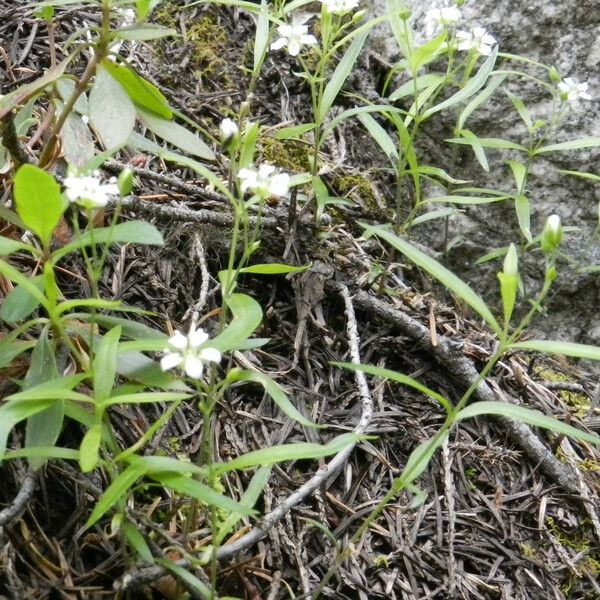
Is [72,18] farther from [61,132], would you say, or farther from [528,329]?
[528,329]

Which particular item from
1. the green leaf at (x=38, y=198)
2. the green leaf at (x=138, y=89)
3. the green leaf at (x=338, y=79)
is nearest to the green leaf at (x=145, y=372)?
the green leaf at (x=38, y=198)

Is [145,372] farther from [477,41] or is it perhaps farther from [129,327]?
[477,41]

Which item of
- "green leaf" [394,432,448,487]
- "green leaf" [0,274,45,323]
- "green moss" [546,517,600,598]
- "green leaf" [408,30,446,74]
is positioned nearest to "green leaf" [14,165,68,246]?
"green leaf" [0,274,45,323]

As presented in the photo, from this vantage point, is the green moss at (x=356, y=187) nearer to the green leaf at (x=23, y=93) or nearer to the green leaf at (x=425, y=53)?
the green leaf at (x=425, y=53)

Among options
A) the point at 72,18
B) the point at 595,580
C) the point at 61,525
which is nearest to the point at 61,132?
the point at 61,525

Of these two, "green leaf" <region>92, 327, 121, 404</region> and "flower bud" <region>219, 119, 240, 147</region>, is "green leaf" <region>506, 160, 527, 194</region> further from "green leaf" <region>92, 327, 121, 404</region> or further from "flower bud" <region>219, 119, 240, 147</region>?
"green leaf" <region>92, 327, 121, 404</region>

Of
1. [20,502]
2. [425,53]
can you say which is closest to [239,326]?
[20,502]
